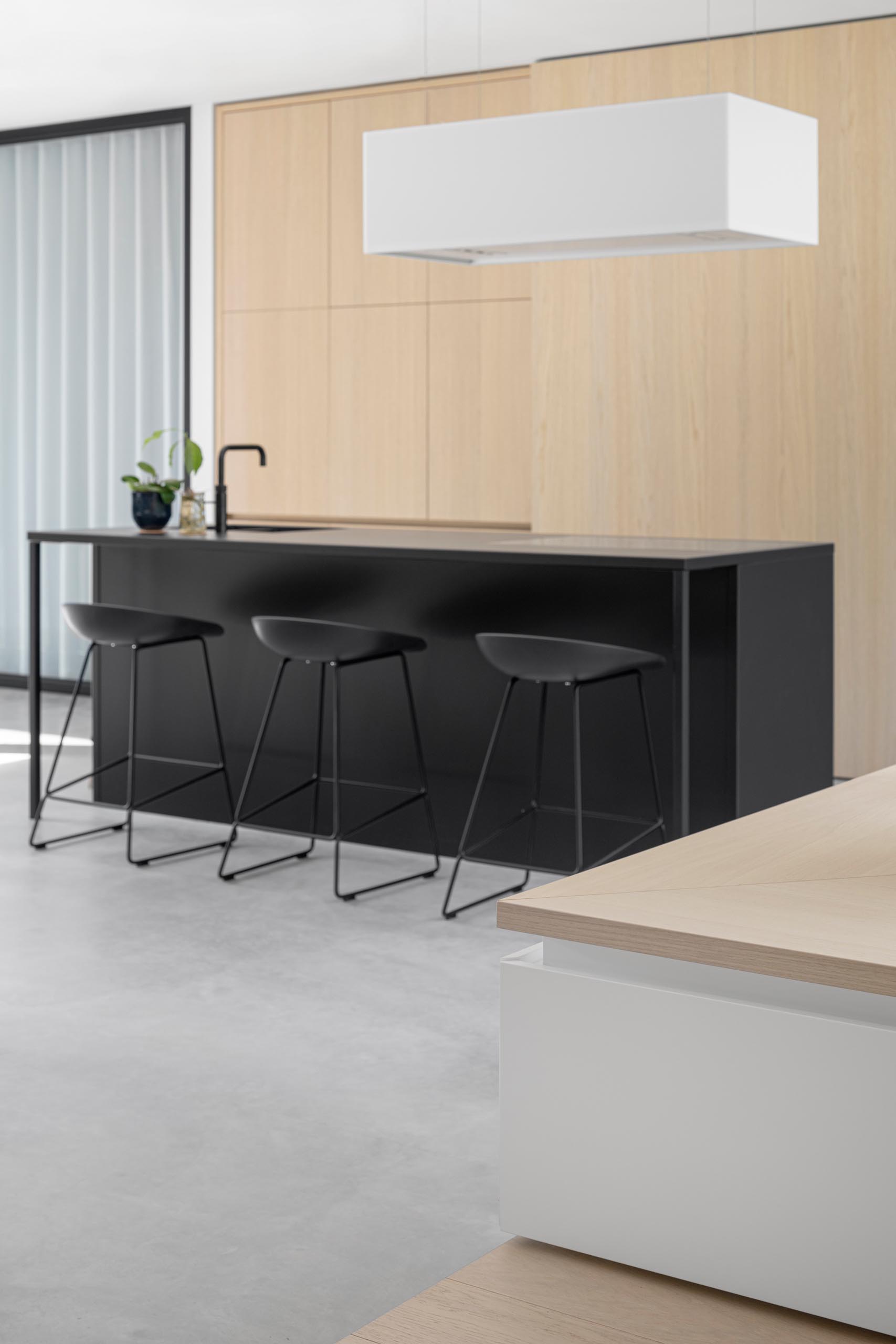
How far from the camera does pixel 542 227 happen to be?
421 centimetres

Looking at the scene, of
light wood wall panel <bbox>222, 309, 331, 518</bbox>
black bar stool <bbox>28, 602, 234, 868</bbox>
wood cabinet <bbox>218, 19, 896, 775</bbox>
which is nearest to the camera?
black bar stool <bbox>28, 602, 234, 868</bbox>

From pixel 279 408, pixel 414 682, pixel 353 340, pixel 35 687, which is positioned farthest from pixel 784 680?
pixel 279 408

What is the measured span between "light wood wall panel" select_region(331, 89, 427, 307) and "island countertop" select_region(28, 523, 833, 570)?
1888mm

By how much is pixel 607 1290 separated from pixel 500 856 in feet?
A: 11.4

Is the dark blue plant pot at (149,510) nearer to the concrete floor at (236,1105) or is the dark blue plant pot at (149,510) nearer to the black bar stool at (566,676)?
the concrete floor at (236,1105)

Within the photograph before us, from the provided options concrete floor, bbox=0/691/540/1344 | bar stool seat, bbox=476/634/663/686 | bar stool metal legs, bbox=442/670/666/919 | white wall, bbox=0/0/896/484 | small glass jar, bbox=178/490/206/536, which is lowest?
concrete floor, bbox=0/691/540/1344

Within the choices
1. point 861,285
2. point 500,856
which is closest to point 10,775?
point 500,856

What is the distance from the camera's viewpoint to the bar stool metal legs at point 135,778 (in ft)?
16.3

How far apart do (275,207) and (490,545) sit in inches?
134

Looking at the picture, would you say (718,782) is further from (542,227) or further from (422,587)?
(542,227)

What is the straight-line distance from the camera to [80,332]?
816cm

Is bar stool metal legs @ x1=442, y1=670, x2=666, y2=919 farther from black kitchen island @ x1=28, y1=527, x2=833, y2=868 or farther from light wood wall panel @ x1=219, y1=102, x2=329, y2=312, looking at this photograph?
light wood wall panel @ x1=219, y1=102, x2=329, y2=312

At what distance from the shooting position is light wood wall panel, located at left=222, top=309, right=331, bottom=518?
741 centimetres

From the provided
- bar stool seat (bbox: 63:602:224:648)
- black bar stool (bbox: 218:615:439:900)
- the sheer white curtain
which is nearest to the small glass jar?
bar stool seat (bbox: 63:602:224:648)
